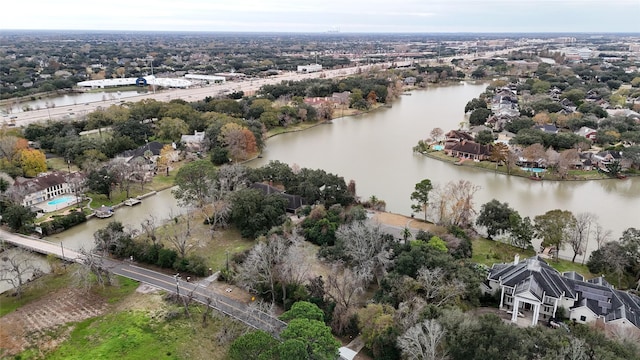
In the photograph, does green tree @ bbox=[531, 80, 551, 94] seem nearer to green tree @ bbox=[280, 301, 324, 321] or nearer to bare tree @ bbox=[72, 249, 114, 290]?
green tree @ bbox=[280, 301, 324, 321]

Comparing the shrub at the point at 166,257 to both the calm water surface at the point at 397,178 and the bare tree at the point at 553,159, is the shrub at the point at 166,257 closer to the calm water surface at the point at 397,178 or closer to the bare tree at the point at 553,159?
the calm water surface at the point at 397,178

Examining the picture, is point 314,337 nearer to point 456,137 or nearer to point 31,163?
point 31,163

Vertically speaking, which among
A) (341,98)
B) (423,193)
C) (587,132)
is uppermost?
(341,98)

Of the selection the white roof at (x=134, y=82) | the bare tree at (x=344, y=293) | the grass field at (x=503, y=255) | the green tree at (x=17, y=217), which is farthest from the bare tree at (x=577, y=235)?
the white roof at (x=134, y=82)

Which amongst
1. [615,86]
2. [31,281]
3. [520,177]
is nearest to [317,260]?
[31,281]

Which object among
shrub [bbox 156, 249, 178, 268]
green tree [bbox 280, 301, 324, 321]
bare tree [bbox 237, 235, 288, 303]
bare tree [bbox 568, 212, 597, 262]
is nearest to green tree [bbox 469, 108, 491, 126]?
bare tree [bbox 568, 212, 597, 262]

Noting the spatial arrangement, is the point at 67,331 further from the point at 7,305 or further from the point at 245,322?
the point at 245,322

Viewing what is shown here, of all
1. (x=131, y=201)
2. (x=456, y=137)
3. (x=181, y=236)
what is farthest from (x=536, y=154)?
(x=131, y=201)

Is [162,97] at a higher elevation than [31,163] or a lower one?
higher
